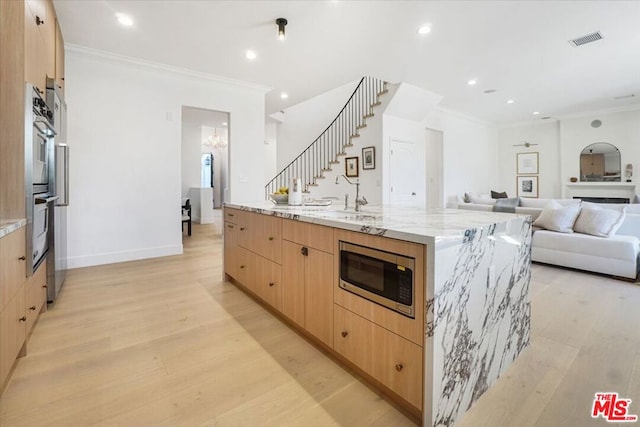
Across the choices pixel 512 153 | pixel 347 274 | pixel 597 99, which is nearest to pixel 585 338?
pixel 347 274

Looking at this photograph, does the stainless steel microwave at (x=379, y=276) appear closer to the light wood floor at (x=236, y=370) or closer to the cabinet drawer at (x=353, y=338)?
the cabinet drawer at (x=353, y=338)

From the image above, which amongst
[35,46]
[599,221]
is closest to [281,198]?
[35,46]

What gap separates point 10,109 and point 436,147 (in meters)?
7.61

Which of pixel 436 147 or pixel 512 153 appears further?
pixel 512 153

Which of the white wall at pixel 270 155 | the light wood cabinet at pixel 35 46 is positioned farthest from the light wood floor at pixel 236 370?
the white wall at pixel 270 155

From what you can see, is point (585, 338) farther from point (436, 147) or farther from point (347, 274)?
point (436, 147)

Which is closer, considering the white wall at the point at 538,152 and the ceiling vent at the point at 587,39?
the ceiling vent at the point at 587,39

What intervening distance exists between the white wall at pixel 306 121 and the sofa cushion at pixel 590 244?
4.93 m

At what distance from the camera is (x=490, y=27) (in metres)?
3.56

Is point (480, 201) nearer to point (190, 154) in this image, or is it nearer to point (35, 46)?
point (35, 46)

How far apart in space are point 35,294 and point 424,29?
14.6ft

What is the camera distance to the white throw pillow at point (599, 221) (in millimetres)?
3639

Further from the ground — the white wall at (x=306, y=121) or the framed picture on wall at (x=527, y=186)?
the white wall at (x=306, y=121)

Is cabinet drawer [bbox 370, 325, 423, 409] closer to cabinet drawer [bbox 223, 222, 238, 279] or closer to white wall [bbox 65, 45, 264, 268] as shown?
cabinet drawer [bbox 223, 222, 238, 279]
